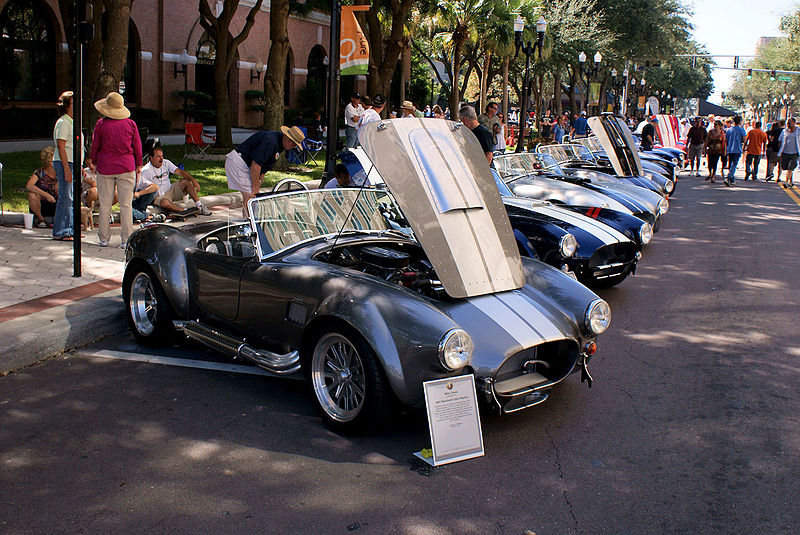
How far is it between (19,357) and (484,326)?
11.5 ft

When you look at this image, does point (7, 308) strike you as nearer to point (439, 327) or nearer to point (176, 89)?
point (439, 327)

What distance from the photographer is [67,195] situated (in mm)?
9633

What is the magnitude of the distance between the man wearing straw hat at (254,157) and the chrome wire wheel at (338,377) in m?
4.58

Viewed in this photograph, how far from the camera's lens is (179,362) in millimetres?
5977

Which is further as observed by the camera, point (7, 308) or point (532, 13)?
point (532, 13)

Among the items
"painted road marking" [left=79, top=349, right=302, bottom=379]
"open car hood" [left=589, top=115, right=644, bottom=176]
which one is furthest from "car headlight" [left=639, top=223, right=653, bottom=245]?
"painted road marking" [left=79, top=349, right=302, bottom=379]

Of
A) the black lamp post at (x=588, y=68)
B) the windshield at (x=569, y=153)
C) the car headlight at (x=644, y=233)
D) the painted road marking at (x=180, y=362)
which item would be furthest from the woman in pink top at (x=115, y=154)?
the black lamp post at (x=588, y=68)

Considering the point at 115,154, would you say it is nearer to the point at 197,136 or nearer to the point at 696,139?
the point at 197,136

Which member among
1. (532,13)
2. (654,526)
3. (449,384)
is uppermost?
(532,13)

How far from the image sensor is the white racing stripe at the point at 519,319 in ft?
15.4

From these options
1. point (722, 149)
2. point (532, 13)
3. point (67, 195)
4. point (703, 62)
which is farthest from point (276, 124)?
point (703, 62)

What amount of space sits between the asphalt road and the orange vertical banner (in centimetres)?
988

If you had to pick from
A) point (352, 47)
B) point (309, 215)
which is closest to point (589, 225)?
point (309, 215)

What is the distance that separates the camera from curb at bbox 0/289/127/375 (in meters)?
5.81
